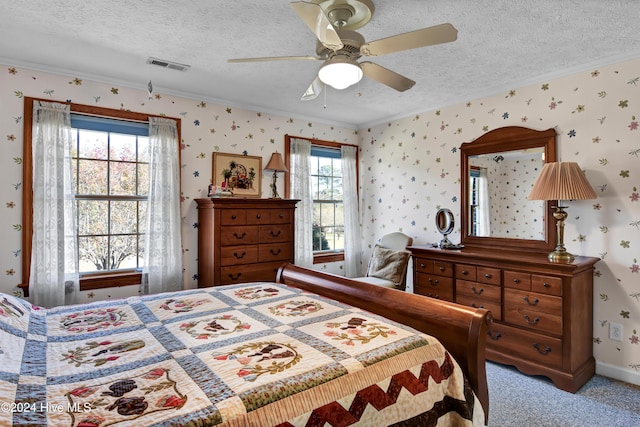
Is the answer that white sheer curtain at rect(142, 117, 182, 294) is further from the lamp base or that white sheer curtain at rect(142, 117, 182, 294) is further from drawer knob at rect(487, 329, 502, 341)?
drawer knob at rect(487, 329, 502, 341)

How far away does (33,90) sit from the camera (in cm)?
291

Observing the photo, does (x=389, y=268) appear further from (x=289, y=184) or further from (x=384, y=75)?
(x=384, y=75)

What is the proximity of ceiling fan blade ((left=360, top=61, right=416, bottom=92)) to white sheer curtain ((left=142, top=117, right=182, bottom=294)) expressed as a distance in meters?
2.21

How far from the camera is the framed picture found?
150 inches

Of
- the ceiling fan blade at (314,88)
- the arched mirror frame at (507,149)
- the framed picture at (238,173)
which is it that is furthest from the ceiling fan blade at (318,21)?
the framed picture at (238,173)

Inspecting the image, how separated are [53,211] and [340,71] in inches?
104

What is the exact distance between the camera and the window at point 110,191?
3174mm

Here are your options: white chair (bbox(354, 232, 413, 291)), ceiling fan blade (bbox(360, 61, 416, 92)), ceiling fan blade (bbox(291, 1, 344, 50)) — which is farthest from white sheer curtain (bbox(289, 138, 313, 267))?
ceiling fan blade (bbox(291, 1, 344, 50))

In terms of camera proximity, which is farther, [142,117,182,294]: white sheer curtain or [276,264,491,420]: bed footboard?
[142,117,182,294]: white sheer curtain

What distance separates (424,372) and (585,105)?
108 inches

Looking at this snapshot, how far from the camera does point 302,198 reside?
4.38 metres

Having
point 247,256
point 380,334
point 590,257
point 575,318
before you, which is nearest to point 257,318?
point 380,334

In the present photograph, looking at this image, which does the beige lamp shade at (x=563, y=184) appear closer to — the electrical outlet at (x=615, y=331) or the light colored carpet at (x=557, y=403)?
the electrical outlet at (x=615, y=331)

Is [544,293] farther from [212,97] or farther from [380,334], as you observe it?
[212,97]
